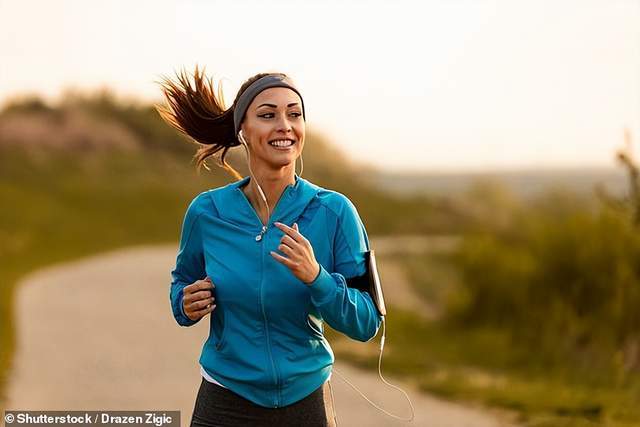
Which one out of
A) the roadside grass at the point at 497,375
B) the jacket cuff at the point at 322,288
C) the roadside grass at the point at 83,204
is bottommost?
the roadside grass at the point at 83,204

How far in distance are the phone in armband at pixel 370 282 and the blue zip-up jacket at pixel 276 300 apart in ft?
0.06

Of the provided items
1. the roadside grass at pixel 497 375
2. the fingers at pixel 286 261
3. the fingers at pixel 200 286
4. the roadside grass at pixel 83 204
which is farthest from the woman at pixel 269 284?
the roadside grass at pixel 83 204

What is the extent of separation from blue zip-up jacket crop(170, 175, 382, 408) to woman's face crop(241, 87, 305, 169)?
0.35ft

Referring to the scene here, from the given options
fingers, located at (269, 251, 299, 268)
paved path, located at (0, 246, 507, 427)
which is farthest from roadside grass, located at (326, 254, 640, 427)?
fingers, located at (269, 251, 299, 268)

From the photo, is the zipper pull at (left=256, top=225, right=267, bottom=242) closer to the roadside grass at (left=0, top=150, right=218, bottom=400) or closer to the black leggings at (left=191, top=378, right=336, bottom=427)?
the black leggings at (left=191, top=378, right=336, bottom=427)

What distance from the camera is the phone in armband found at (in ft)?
10.0

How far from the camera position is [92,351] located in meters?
11.1

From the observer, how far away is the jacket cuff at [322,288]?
Result: 2.87 metres

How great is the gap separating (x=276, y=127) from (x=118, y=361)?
7.84 m

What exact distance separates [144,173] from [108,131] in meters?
5.58

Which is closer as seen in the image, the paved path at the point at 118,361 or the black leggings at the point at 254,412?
the black leggings at the point at 254,412

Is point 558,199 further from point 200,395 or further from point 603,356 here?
point 200,395

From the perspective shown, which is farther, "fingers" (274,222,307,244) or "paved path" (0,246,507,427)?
"paved path" (0,246,507,427)

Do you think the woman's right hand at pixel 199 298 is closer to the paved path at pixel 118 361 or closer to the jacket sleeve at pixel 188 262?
the jacket sleeve at pixel 188 262
